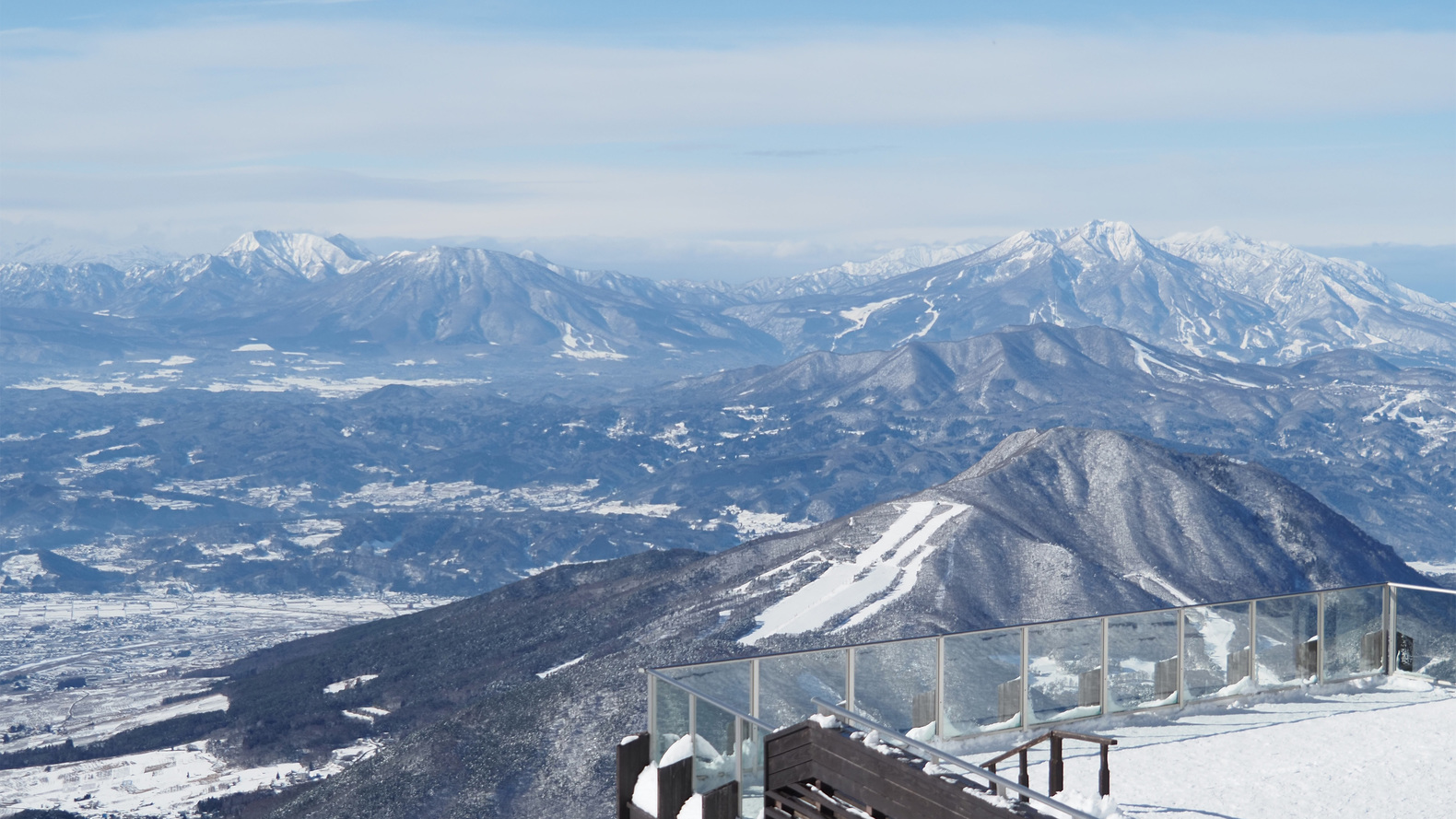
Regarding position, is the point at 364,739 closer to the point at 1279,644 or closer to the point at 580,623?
the point at 580,623

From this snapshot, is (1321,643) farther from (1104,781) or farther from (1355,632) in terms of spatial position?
(1104,781)

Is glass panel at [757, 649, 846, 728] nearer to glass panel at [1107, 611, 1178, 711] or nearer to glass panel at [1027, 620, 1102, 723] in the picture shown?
glass panel at [1027, 620, 1102, 723]

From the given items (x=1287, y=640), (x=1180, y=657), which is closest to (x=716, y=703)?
(x=1180, y=657)

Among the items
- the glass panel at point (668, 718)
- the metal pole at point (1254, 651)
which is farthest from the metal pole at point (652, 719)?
the metal pole at point (1254, 651)

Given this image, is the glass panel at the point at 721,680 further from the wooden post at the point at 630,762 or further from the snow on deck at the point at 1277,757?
the snow on deck at the point at 1277,757

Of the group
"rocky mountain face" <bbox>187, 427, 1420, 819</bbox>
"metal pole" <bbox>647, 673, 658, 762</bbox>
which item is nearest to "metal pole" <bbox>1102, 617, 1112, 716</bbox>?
"metal pole" <bbox>647, 673, 658, 762</bbox>

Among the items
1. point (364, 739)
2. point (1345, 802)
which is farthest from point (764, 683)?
point (364, 739)
